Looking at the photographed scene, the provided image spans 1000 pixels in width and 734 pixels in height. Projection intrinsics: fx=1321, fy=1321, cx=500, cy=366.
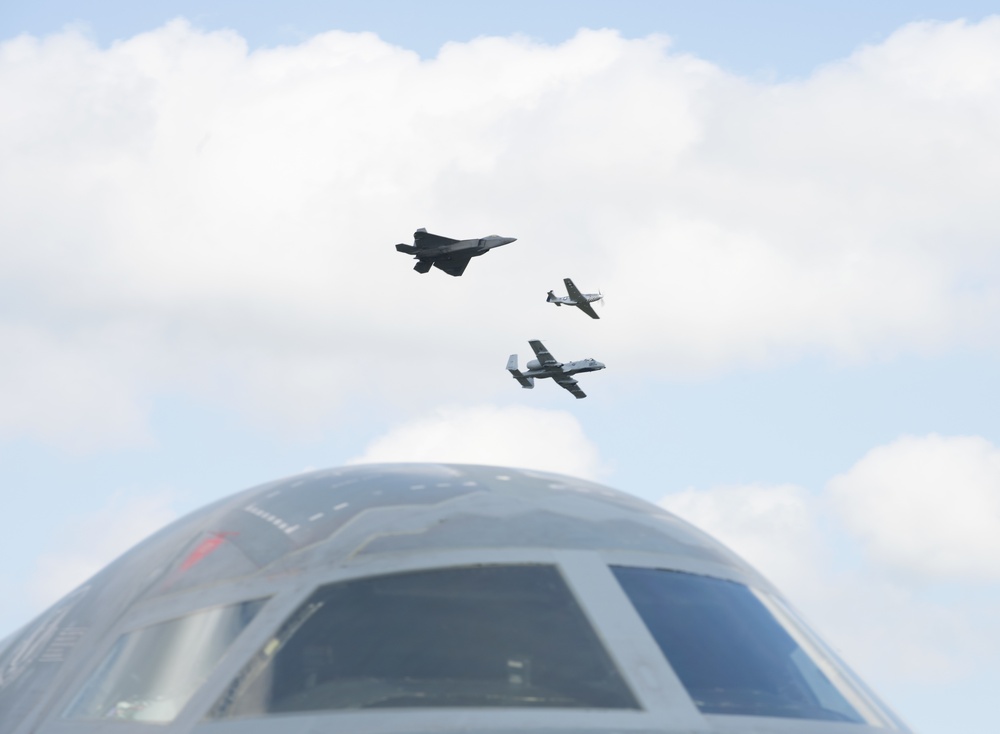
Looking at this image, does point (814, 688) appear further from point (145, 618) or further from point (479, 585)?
point (145, 618)

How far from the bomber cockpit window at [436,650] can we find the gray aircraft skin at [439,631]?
0.4 inches

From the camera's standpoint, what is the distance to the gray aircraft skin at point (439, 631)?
241 inches

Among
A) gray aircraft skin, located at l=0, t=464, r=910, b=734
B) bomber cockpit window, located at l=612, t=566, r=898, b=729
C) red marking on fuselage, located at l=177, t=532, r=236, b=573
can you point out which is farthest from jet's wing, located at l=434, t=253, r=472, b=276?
bomber cockpit window, located at l=612, t=566, r=898, b=729

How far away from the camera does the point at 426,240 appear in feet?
219

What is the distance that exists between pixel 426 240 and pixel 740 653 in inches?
2383

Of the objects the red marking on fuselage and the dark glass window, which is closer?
the dark glass window

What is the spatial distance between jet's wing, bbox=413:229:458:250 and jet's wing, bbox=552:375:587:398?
2682cm

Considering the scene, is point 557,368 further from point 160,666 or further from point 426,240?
point 160,666

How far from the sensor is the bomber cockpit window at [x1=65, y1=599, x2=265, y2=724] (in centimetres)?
660

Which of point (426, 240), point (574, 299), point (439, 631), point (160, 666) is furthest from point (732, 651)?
point (574, 299)

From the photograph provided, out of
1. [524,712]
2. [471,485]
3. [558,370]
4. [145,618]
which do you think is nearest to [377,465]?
[471,485]

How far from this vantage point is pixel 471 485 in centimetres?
799

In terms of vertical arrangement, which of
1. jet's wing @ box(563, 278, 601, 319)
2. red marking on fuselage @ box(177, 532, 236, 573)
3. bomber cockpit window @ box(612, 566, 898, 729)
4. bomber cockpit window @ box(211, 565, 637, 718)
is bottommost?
bomber cockpit window @ box(612, 566, 898, 729)

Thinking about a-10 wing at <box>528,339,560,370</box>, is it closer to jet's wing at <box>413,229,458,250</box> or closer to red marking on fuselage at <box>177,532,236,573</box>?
jet's wing at <box>413,229,458,250</box>
